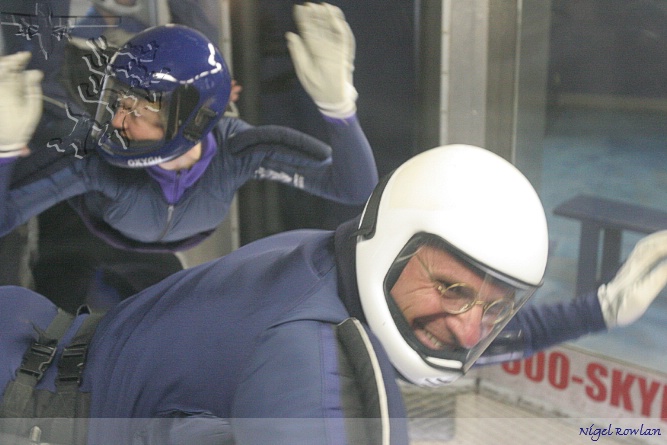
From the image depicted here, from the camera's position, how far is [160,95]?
3.92 ft

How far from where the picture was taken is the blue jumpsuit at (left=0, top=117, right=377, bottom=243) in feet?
4.07

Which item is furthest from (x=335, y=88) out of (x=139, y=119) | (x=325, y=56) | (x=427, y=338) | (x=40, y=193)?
(x=40, y=193)

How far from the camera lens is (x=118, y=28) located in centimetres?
121

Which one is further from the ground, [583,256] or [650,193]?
[650,193]

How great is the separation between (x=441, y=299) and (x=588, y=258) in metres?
0.30

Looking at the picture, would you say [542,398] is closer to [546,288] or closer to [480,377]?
[480,377]

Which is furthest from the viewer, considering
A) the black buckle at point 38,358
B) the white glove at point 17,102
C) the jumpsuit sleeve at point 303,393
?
the black buckle at point 38,358

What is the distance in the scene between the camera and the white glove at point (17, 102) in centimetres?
118

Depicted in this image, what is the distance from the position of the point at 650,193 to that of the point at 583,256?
0.50ft

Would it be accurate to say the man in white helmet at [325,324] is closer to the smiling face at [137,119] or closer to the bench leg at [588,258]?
the bench leg at [588,258]

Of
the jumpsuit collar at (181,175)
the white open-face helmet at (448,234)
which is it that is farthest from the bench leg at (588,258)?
the jumpsuit collar at (181,175)

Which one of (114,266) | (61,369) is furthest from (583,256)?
(61,369)

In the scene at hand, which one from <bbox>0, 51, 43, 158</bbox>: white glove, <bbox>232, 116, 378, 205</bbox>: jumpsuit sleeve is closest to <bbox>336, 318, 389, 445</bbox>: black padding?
<bbox>232, 116, 378, 205</bbox>: jumpsuit sleeve

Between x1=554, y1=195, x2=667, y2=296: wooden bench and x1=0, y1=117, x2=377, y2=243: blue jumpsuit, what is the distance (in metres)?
0.36
